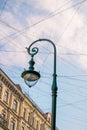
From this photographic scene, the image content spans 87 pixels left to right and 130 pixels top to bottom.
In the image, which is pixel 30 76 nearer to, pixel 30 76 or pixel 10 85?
pixel 30 76

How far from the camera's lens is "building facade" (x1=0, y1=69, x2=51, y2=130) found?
161ft

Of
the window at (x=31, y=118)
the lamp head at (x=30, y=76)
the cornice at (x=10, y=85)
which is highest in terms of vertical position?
the cornice at (x=10, y=85)

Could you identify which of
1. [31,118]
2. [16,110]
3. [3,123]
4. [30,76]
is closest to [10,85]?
[16,110]

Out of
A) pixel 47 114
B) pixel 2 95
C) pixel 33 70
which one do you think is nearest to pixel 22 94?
pixel 2 95

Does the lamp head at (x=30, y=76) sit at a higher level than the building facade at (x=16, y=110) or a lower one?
lower

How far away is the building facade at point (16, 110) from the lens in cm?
4900

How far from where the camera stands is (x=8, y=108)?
50344mm

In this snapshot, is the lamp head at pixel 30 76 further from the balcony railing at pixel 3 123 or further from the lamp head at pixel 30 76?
the balcony railing at pixel 3 123

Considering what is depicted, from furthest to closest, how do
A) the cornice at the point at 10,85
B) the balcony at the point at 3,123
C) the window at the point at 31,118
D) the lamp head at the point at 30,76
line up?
the window at the point at 31,118, the cornice at the point at 10,85, the balcony at the point at 3,123, the lamp head at the point at 30,76

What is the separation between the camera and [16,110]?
53719 millimetres

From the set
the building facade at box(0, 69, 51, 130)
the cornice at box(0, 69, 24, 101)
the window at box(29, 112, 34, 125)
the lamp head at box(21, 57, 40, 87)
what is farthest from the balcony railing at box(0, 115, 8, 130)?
the lamp head at box(21, 57, 40, 87)

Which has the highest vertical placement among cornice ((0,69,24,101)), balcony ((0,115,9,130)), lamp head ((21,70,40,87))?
cornice ((0,69,24,101))

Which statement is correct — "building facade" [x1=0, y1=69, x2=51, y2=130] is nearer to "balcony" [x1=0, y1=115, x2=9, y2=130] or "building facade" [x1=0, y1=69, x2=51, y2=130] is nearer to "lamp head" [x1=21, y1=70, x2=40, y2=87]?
"balcony" [x1=0, y1=115, x2=9, y2=130]

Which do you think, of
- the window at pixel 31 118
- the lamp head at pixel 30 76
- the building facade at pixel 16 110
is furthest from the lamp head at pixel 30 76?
the window at pixel 31 118
